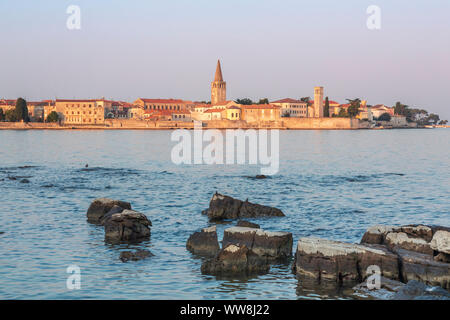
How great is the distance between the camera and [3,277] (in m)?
11.6

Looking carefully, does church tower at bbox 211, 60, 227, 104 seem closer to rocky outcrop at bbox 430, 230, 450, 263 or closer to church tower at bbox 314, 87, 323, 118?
church tower at bbox 314, 87, 323, 118

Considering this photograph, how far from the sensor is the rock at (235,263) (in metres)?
12.0

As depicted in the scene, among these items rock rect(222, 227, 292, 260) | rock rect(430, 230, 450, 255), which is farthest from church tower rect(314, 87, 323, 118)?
rock rect(430, 230, 450, 255)

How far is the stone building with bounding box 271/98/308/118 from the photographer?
172 meters

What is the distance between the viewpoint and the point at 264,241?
13.0m

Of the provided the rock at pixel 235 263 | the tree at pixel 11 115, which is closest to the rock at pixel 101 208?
the rock at pixel 235 263

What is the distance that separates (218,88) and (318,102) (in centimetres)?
3176

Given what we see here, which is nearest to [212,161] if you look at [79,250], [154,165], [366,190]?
[154,165]

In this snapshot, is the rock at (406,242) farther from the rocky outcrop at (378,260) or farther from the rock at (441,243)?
the rock at (441,243)

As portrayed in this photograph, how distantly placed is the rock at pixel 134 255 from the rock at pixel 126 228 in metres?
1.73
